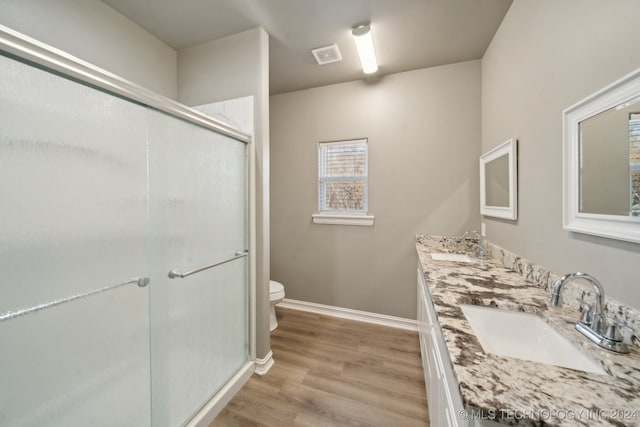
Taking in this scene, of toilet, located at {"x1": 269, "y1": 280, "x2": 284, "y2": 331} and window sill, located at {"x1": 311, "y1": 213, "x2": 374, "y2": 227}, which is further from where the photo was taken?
window sill, located at {"x1": 311, "y1": 213, "x2": 374, "y2": 227}

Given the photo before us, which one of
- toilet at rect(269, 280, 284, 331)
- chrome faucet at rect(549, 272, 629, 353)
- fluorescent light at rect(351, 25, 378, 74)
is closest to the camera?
chrome faucet at rect(549, 272, 629, 353)

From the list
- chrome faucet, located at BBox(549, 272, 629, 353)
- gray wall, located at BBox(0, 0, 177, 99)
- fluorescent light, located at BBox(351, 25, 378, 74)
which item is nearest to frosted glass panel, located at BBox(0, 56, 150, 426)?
gray wall, located at BBox(0, 0, 177, 99)

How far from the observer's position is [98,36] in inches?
63.7

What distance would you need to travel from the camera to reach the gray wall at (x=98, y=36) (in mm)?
1318

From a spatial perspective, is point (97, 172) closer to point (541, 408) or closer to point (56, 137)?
point (56, 137)

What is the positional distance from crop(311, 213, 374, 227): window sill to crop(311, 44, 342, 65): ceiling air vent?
156cm

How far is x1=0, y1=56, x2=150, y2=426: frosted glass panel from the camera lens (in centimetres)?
76

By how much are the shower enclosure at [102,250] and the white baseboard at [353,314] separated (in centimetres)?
133

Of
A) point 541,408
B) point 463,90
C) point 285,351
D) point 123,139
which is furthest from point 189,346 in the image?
point 463,90

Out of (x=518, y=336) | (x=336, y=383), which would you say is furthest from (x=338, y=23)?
(x=336, y=383)

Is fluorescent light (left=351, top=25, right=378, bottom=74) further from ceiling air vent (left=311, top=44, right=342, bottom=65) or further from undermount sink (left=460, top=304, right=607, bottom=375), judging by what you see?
undermount sink (left=460, top=304, right=607, bottom=375)

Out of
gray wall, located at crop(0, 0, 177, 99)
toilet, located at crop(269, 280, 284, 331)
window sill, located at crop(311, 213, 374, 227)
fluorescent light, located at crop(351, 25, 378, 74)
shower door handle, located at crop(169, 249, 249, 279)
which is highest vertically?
fluorescent light, located at crop(351, 25, 378, 74)

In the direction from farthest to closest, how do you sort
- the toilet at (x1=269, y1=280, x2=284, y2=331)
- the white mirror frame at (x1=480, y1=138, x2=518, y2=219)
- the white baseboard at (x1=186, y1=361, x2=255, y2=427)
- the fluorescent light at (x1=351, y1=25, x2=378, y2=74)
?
the toilet at (x1=269, y1=280, x2=284, y2=331), the fluorescent light at (x1=351, y1=25, x2=378, y2=74), the white mirror frame at (x1=480, y1=138, x2=518, y2=219), the white baseboard at (x1=186, y1=361, x2=255, y2=427)

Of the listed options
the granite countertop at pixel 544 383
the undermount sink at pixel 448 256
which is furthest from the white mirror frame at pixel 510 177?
the granite countertop at pixel 544 383
